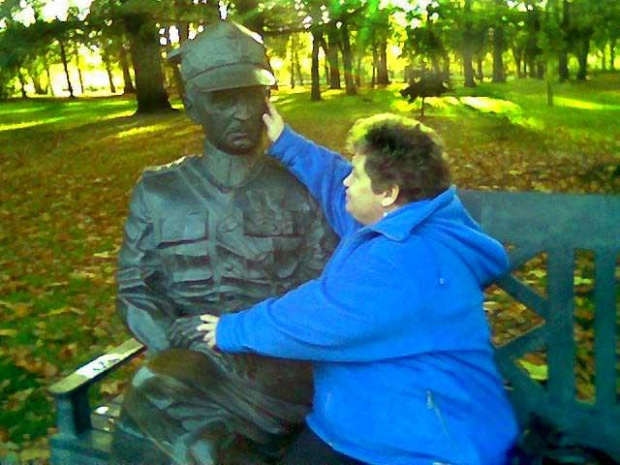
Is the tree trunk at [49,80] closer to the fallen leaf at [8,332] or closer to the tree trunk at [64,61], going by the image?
the tree trunk at [64,61]

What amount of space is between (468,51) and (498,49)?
239 millimetres

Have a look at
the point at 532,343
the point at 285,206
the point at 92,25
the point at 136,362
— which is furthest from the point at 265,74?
the point at 92,25

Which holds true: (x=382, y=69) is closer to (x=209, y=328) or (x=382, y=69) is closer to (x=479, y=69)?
(x=479, y=69)

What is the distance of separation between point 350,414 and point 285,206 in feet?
2.50

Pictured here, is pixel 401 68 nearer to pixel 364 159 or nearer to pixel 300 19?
pixel 300 19

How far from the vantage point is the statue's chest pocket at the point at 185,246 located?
8.54ft

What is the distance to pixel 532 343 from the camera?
300 centimetres

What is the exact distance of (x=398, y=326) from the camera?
210 cm

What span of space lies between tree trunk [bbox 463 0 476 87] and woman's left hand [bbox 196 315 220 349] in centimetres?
481

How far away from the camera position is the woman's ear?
2.19 meters

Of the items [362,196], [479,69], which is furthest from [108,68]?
[362,196]

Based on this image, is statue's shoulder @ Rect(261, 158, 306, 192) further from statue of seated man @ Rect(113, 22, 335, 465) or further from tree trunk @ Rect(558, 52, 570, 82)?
tree trunk @ Rect(558, 52, 570, 82)

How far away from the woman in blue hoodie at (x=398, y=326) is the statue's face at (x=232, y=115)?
1.40ft

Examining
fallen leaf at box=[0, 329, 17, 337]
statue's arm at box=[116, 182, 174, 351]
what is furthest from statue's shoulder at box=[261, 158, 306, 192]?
fallen leaf at box=[0, 329, 17, 337]
